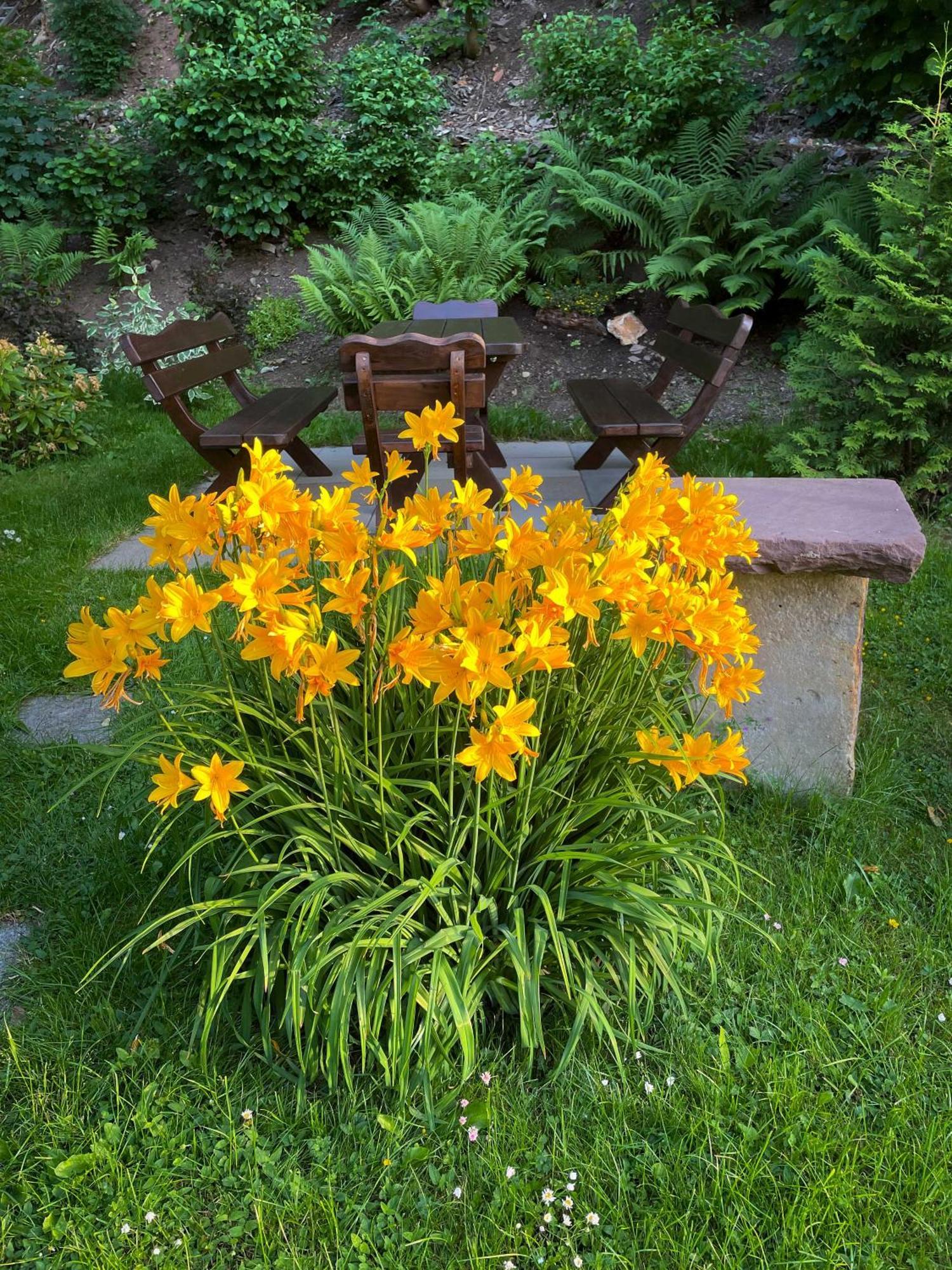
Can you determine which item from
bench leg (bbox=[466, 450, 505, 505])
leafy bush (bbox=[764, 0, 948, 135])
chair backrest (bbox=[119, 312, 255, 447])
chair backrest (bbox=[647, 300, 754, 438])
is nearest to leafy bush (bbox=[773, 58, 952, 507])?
chair backrest (bbox=[647, 300, 754, 438])

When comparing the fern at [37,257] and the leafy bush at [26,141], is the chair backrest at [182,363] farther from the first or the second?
the leafy bush at [26,141]

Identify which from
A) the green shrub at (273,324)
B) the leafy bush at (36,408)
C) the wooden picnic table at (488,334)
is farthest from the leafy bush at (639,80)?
the leafy bush at (36,408)

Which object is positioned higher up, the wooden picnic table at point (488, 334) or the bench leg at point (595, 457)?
the wooden picnic table at point (488, 334)

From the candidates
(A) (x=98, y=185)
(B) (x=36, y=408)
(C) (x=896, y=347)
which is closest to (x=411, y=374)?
(C) (x=896, y=347)

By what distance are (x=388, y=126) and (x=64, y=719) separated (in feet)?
23.1

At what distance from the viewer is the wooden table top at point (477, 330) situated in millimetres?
4070

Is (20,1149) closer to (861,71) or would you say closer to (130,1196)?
(130,1196)

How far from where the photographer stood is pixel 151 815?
2377 mm

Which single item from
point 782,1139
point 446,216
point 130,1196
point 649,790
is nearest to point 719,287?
point 446,216

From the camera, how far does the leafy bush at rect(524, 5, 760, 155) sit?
7.21m

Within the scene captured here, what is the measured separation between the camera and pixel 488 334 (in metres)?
4.41

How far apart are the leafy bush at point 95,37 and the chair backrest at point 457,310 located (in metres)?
6.98

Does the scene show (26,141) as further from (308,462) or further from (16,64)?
(308,462)

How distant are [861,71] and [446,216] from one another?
9.73 feet
